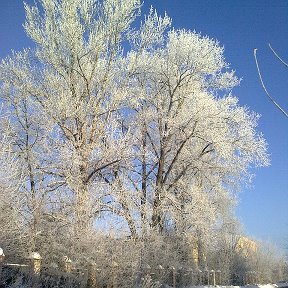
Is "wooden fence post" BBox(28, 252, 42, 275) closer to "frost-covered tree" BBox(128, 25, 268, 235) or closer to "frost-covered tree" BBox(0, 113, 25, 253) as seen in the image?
"frost-covered tree" BBox(0, 113, 25, 253)

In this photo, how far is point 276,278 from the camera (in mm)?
56062

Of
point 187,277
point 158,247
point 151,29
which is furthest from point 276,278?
→ point 151,29

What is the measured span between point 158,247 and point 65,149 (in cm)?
718

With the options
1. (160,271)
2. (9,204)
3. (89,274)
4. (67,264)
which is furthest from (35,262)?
(160,271)

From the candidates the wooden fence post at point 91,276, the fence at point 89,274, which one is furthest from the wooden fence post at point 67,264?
the wooden fence post at point 91,276

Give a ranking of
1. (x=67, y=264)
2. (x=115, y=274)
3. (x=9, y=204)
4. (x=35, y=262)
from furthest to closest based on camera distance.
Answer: (x=115, y=274) → (x=67, y=264) → (x=9, y=204) → (x=35, y=262)

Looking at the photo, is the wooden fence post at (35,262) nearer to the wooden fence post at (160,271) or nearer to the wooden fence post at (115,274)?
the wooden fence post at (115,274)

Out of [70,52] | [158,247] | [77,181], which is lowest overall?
[158,247]

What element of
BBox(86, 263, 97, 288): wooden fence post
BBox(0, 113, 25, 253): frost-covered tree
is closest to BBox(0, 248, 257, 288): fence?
BBox(86, 263, 97, 288): wooden fence post

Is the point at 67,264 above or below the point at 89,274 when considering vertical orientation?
above

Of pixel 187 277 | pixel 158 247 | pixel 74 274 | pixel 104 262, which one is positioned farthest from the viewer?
pixel 187 277

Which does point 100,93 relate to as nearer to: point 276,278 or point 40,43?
point 40,43

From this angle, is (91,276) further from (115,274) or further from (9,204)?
(9,204)

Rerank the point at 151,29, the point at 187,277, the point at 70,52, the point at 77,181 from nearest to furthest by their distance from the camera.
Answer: the point at 77,181
the point at 70,52
the point at 151,29
the point at 187,277
